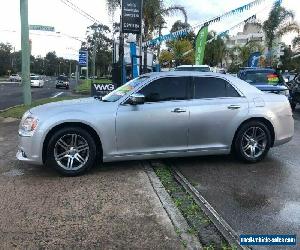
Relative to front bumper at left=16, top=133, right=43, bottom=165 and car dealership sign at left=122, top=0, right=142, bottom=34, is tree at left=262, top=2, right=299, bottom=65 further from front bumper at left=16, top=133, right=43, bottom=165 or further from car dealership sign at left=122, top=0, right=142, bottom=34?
front bumper at left=16, top=133, right=43, bottom=165

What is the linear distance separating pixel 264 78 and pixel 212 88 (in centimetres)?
852

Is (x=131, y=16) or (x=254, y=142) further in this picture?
(x=131, y=16)

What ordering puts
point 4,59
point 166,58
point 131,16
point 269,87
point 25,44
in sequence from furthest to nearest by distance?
point 4,59 < point 166,58 < point 131,16 < point 25,44 < point 269,87

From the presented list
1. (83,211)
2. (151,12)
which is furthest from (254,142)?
(151,12)

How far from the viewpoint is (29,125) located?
20.1 ft

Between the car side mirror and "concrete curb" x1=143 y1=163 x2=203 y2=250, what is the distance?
1.08 m

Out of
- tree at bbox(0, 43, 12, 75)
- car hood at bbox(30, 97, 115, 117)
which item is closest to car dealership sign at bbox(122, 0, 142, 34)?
car hood at bbox(30, 97, 115, 117)

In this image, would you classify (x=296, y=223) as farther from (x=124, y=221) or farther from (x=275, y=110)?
(x=275, y=110)

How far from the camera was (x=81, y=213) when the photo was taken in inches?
184

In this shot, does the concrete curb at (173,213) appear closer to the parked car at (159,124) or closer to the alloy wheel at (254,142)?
the parked car at (159,124)

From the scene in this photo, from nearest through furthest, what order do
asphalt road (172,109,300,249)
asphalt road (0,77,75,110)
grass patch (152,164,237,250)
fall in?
1. grass patch (152,164,237,250)
2. asphalt road (172,109,300,249)
3. asphalt road (0,77,75,110)

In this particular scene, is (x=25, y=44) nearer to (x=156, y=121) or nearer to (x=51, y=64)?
(x=156, y=121)

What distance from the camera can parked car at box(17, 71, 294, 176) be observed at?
6145 millimetres

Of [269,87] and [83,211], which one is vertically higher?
[269,87]
